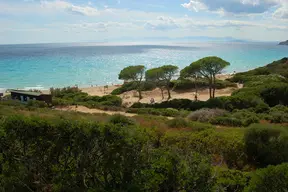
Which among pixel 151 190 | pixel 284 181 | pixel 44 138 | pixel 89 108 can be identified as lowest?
pixel 89 108

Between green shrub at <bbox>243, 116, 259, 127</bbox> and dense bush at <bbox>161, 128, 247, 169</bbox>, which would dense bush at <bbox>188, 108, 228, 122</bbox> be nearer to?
green shrub at <bbox>243, 116, 259, 127</bbox>

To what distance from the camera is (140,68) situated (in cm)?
3709

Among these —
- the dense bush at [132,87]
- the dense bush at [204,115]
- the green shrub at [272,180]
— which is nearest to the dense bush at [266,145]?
the green shrub at [272,180]

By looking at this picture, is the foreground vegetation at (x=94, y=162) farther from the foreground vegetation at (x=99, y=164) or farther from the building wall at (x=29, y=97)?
the building wall at (x=29, y=97)

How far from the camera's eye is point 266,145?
9578 millimetres

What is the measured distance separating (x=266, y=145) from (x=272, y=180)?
16.2ft

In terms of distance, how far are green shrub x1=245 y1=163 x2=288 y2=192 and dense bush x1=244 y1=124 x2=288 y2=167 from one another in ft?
14.8

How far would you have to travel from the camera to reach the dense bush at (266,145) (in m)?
9.26

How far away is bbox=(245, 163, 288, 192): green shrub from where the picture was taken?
4.95 m

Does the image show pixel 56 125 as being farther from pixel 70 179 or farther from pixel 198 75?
pixel 198 75

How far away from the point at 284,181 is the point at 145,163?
2583 mm

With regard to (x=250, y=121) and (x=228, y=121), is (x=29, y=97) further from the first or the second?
(x=250, y=121)

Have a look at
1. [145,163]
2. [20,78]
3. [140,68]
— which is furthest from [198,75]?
[20,78]

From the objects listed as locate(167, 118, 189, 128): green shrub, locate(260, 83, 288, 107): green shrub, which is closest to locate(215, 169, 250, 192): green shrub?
locate(167, 118, 189, 128): green shrub
